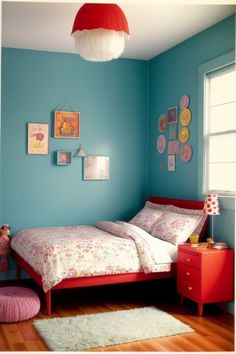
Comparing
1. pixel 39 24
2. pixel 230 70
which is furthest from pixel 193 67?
pixel 39 24

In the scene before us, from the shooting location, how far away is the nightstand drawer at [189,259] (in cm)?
416

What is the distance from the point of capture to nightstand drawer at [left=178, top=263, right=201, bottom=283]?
13.6 ft

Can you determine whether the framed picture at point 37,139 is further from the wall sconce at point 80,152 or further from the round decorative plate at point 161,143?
the round decorative plate at point 161,143

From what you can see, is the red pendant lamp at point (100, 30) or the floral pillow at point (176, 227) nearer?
the red pendant lamp at point (100, 30)

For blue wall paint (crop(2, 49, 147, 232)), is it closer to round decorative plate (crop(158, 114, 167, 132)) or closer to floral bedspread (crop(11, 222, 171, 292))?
round decorative plate (crop(158, 114, 167, 132))

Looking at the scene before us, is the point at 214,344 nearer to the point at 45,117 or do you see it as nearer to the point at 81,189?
the point at 81,189

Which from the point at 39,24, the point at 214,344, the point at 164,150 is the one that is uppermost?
the point at 39,24

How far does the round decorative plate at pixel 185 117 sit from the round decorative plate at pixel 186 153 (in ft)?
0.89

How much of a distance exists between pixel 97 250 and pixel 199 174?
1.50 m

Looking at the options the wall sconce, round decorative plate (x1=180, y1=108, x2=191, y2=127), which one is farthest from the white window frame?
the wall sconce

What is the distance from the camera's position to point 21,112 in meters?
5.71

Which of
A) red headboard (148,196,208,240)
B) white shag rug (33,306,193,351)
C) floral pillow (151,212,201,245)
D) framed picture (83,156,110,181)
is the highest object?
framed picture (83,156,110,181)

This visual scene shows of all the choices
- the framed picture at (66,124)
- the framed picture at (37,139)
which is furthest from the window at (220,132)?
the framed picture at (37,139)

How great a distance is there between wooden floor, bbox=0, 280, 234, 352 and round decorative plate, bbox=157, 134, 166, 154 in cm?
170
